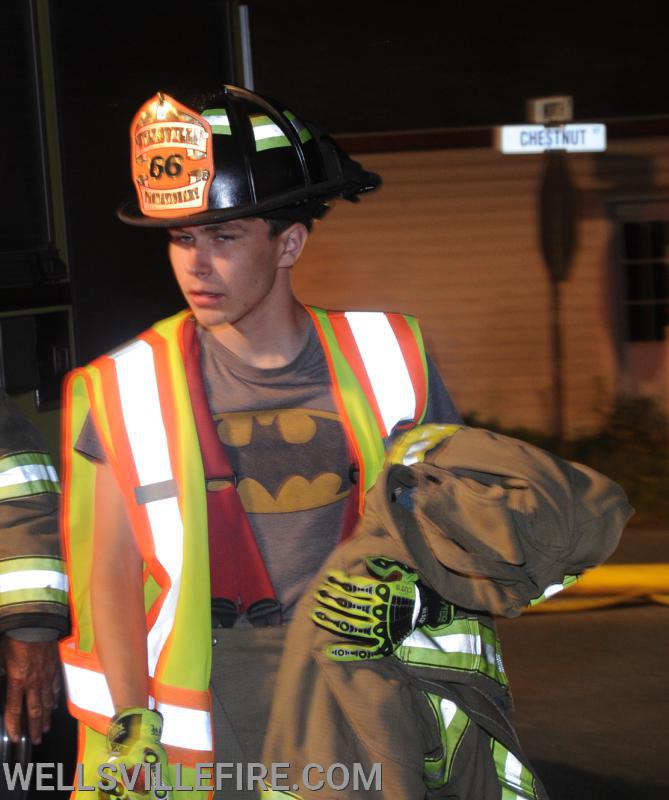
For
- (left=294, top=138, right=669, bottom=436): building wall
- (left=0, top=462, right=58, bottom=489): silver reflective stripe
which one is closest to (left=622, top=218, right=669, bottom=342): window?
(left=294, top=138, right=669, bottom=436): building wall

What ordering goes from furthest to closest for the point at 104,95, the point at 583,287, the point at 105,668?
the point at 583,287
the point at 104,95
the point at 105,668

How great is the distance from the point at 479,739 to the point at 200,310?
2.96 feet

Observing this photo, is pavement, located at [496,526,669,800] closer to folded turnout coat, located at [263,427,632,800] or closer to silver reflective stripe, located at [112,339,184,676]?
folded turnout coat, located at [263,427,632,800]

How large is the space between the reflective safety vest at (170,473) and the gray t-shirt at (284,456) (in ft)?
0.14

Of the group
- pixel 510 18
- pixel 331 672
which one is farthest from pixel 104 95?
pixel 510 18

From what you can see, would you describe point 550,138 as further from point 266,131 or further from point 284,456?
point 284,456

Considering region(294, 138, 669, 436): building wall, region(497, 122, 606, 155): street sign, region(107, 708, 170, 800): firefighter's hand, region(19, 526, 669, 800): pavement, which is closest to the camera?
region(107, 708, 170, 800): firefighter's hand

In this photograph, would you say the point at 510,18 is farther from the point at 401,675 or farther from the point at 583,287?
the point at 401,675

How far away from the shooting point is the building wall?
1324 cm

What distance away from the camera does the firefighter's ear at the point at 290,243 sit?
287 centimetres

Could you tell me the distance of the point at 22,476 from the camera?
10.3 ft

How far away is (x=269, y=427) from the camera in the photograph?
2.73 metres

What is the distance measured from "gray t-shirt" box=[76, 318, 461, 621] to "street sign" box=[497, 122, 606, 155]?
6.76m

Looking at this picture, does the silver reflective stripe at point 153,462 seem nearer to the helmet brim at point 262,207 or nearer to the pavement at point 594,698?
the helmet brim at point 262,207
